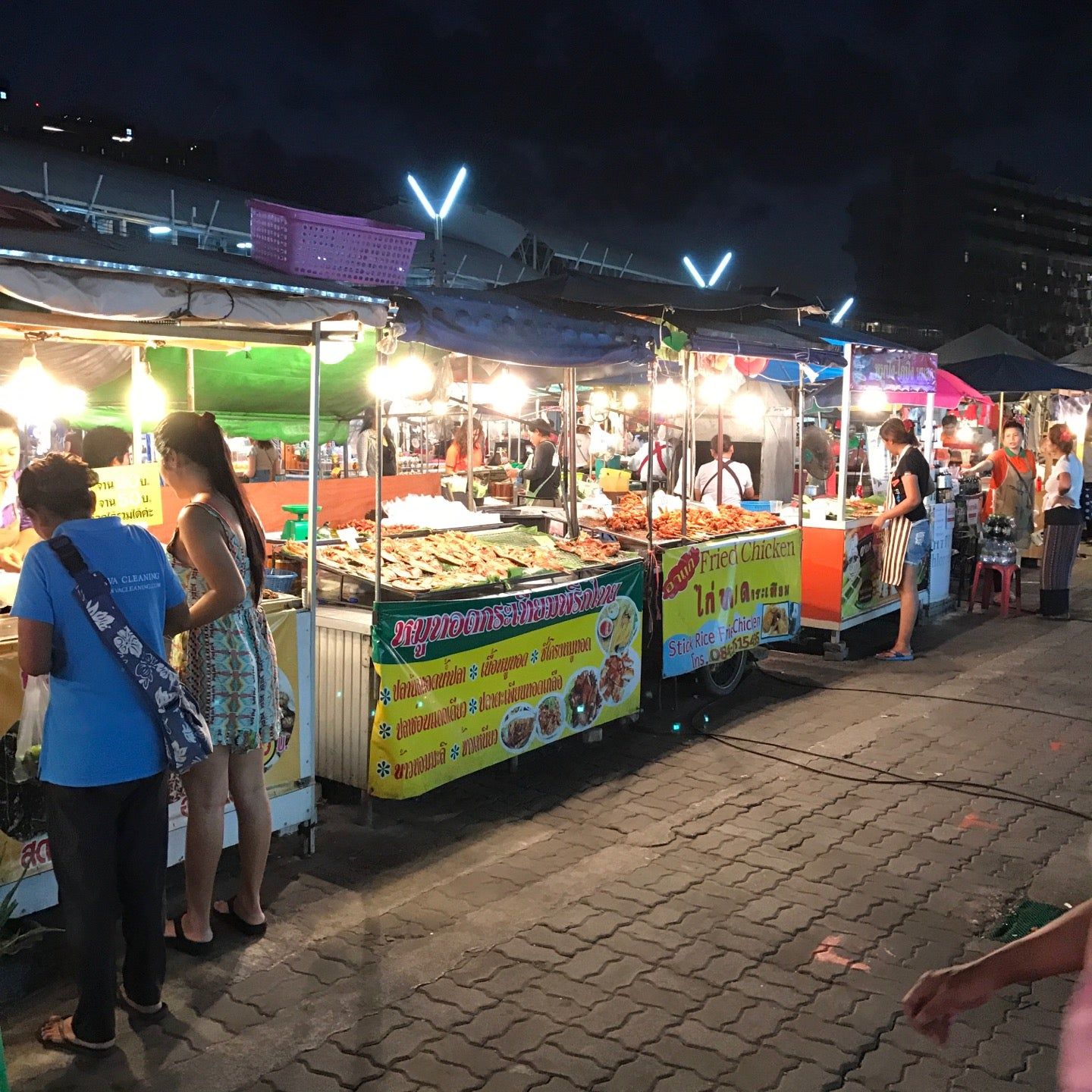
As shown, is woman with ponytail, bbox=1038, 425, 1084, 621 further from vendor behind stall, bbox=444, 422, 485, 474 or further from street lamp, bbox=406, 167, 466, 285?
street lamp, bbox=406, 167, 466, 285

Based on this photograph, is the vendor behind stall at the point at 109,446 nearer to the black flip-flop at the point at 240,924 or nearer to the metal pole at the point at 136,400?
the metal pole at the point at 136,400

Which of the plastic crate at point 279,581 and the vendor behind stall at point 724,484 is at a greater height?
the vendor behind stall at point 724,484

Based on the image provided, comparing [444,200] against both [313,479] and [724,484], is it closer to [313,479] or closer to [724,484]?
[724,484]

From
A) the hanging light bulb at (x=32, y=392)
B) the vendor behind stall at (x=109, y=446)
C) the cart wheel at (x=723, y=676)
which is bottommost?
the cart wheel at (x=723, y=676)

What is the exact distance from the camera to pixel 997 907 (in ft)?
15.0

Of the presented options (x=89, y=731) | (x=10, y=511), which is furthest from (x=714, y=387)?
(x=89, y=731)

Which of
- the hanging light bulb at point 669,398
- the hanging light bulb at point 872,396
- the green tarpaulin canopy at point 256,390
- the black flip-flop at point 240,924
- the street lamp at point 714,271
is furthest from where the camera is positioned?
the street lamp at point 714,271

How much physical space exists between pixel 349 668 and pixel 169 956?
5.88 feet

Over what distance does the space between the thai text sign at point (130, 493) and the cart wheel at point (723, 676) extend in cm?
444

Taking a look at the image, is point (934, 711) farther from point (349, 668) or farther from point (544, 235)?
point (544, 235)

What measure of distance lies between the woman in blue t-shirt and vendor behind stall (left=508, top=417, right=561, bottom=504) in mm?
8403

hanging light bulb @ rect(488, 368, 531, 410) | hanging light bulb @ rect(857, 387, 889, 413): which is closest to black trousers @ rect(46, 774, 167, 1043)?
hanging light bulb @ rect(488, 368, 531, 410)

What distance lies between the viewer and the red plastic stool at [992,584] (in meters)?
12.3

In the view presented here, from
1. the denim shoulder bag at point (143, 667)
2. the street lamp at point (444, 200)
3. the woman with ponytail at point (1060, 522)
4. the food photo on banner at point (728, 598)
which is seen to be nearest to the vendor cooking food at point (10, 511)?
the denim shoulder bag at point (143, 667)
